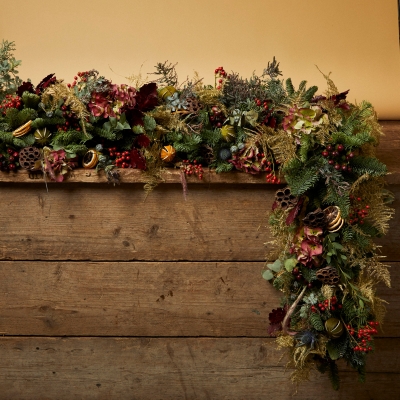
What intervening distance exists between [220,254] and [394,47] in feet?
3.46

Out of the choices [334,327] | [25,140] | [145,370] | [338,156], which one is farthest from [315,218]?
[25,140]

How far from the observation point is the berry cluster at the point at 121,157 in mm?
1289

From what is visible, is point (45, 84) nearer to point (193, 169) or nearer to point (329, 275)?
point (193, 169)

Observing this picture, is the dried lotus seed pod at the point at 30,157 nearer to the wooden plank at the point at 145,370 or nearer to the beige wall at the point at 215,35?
the wooden plank at the point at 145,370

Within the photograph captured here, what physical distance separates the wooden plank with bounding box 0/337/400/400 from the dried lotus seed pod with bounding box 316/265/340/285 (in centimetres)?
27

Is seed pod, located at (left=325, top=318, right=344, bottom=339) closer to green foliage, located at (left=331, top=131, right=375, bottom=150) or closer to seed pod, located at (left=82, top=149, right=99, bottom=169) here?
green foliage, located at (left=331, top=131, right=375, bottom=150)

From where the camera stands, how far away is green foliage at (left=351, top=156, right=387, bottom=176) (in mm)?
1195

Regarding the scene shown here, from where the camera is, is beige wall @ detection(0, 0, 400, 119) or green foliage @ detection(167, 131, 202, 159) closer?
green foliage @ detection(167, 131, 202, 159)

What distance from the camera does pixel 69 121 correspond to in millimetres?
1286

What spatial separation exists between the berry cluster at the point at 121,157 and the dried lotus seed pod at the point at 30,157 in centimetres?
16

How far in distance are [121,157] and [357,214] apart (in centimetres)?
56

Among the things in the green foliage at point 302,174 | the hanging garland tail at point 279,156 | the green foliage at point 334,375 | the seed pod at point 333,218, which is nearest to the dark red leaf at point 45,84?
the hanging garland tail at point 279,156

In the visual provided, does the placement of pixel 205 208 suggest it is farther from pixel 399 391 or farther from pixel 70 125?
pixel 399 391

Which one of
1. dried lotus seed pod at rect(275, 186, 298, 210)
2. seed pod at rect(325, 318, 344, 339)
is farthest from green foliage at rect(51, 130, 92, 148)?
seed pod at rect(325, 318, 344, 339)
